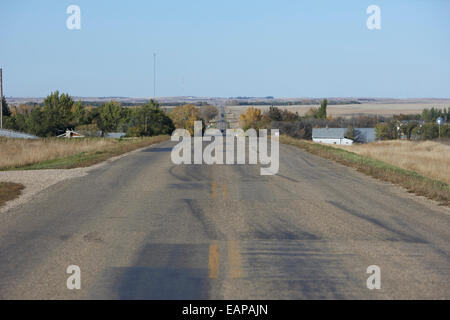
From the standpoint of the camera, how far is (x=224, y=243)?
8984 mm

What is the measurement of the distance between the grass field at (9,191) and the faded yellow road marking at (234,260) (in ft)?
22.7

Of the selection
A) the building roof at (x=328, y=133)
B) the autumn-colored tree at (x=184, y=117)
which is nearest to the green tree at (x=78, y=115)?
the autumn-colored tree at (x=184, y=117)

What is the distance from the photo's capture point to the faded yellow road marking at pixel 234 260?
282 inches

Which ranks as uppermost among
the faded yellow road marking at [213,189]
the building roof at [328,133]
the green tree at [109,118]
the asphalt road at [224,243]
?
the green tree at [109,118]

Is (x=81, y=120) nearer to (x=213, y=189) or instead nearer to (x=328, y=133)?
(x=328, y=133)

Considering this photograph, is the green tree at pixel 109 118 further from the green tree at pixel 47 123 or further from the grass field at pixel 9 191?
the grass field at pixel 9 191

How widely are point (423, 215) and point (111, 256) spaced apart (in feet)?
23.3

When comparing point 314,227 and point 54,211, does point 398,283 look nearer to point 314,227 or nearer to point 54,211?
point 314,227

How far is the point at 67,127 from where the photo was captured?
113938 mm

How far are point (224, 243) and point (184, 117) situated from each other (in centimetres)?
14456

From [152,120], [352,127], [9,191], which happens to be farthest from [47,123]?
[9,191]

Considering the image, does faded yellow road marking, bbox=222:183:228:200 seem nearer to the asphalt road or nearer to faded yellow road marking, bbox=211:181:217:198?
the asphalt road

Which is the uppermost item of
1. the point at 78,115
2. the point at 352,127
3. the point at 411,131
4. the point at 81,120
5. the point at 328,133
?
the point at 78,115
